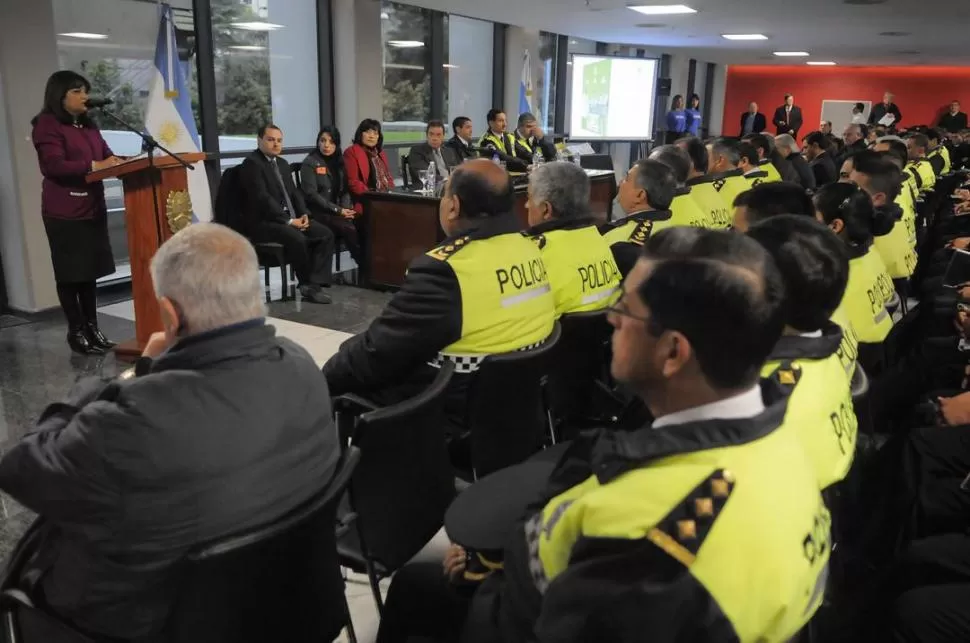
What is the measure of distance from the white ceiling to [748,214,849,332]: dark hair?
6.47m

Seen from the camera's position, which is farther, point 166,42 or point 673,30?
point 673,30

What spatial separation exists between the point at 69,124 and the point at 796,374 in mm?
3839

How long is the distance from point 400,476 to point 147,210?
8.25 feet

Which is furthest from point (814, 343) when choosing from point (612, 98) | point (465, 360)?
point (612, 98)

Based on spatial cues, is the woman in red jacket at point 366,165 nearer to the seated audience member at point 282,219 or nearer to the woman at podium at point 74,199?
the seated audience member at point 282,219

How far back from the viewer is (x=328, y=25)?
24.3 ft

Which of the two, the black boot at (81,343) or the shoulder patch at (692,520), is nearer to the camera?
the shoulder patch at (692,520)

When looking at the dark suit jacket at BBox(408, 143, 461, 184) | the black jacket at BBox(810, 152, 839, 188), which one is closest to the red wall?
the black jacket at BBox(810, 152, 839, 188)

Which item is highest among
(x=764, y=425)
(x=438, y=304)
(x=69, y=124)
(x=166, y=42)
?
(x=166, y=42)

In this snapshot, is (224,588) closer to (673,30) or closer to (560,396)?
(560,396)

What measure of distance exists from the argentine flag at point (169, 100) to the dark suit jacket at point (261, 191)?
0.50 m

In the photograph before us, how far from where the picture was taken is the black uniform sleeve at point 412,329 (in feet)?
7.26

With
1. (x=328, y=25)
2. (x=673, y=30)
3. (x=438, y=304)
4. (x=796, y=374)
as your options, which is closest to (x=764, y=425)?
(x=796, y=374)

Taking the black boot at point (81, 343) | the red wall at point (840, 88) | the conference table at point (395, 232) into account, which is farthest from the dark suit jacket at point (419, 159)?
the red wall at point (840, 88)
